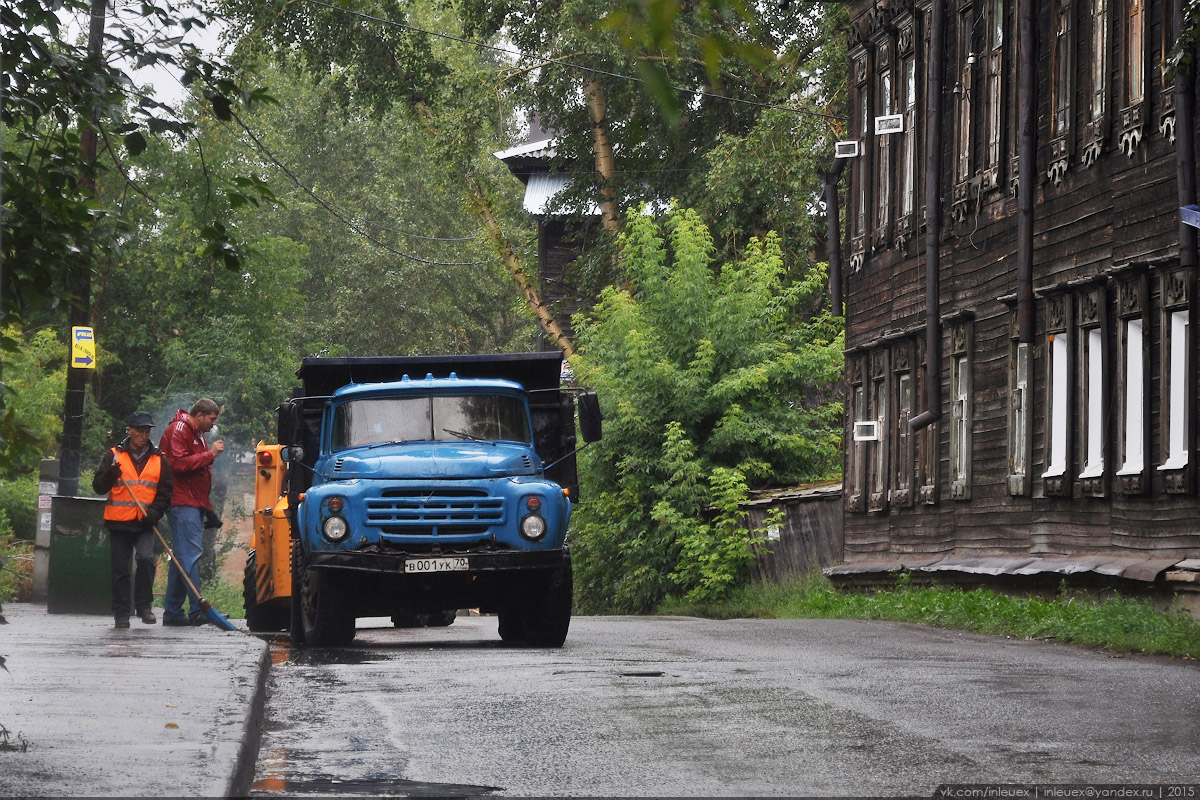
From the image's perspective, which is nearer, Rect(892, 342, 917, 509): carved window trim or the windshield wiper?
the windshield wiper

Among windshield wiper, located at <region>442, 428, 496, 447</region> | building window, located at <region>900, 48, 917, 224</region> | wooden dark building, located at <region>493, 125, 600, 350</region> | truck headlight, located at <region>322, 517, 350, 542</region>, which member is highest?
wooden dark building, located at <region>493, 125, 600, 350</region>

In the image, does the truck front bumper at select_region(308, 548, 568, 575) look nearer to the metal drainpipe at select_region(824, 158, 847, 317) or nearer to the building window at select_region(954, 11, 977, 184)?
the building window at select_region(954, 11, 977, 184)

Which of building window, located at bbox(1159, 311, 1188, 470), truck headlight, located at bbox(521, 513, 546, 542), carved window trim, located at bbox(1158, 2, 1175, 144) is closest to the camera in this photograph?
truck headlight, located at bbox(521, 513, 546, 542)

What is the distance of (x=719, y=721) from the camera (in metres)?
9.05

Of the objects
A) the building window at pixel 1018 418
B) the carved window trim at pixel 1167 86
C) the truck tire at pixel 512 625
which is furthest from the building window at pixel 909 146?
the truck tire at pixel 512 625

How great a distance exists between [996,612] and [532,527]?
6.41 metres

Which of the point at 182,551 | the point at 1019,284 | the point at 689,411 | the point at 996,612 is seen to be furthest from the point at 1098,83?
the point at 689,411

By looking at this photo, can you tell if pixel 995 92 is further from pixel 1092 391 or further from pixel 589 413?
pixel 589 413

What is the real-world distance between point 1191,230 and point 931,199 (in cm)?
798

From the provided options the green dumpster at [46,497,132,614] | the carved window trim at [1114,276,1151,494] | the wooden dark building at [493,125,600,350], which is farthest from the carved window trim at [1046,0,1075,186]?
the wooden dark building at [493,125,600,350]

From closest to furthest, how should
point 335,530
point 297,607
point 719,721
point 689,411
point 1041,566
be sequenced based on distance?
point 719,721, point 335,530, point 297,607, point 1041,566, point 689,411

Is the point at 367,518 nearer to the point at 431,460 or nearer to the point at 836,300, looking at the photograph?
the point at 431,460

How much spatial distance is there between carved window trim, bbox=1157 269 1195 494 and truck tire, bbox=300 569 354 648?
759cm

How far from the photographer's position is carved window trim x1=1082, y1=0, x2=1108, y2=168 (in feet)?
63.1
